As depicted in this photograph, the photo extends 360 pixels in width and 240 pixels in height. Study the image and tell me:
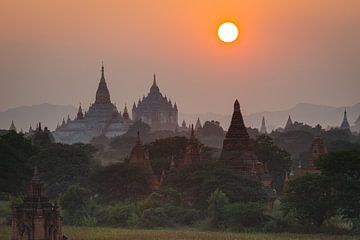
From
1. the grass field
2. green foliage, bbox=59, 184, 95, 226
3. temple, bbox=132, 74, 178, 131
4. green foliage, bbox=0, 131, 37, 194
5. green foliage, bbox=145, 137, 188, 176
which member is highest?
temple, bbox=132, 74, 178, 131

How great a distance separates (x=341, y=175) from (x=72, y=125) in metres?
128

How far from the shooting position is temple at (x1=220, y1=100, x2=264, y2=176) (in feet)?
186

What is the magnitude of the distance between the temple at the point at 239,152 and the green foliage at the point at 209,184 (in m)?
2.77

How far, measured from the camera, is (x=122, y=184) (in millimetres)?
56156

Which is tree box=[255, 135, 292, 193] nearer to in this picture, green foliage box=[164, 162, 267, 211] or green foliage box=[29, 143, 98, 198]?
green foliage box=[29, 143, 98, 198]

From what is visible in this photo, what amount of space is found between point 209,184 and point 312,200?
8.90 meters

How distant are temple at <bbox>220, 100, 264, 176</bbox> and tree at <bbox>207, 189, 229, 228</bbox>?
10497 millimetres

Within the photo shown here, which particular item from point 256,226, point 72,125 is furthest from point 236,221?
point 72,125

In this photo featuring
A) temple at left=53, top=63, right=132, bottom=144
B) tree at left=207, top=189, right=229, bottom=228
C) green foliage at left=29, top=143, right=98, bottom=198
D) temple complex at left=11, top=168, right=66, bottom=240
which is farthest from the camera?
temple at left=53, top=63, right=132, bottom=144

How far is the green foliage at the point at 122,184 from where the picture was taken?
55.8 m

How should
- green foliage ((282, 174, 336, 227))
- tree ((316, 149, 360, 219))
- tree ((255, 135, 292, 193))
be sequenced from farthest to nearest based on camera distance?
tree ((255, 135, 292, 193)) < green foliage ((282, 174, 336, 227)) < tree ((316, 149, 360, 219))

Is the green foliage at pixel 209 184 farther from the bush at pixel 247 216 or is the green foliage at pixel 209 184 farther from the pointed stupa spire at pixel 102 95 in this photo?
the pointed stupa spire at pixel 102 95

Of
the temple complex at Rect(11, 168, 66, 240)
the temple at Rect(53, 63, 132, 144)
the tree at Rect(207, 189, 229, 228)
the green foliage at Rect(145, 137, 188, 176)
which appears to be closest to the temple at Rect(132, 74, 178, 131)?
the temple at Rect(53, 63, 132, 144)

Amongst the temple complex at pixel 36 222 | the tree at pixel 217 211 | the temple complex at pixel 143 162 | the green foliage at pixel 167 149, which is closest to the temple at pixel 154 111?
the green foliage at pixel 167 149
